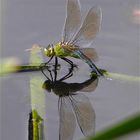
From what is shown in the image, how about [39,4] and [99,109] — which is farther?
[39,4]

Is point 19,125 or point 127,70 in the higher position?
point 127,70

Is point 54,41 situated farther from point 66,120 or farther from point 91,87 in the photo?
point 66,120

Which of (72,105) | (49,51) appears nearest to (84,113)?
(72,105)

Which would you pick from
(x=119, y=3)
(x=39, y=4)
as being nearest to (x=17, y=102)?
(x=39, y=4)

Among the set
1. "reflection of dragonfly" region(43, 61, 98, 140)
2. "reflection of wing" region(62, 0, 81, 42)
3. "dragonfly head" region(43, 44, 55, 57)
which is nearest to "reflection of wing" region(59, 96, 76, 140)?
"reflection of dragonfly" region(43, 61, 98, 140)

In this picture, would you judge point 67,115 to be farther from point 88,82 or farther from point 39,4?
point 39,4

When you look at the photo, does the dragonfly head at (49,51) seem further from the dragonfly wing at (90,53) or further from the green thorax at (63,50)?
the dragonfly wing at (90,53)

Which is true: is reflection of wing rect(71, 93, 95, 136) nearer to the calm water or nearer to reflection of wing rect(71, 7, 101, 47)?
the calm water
